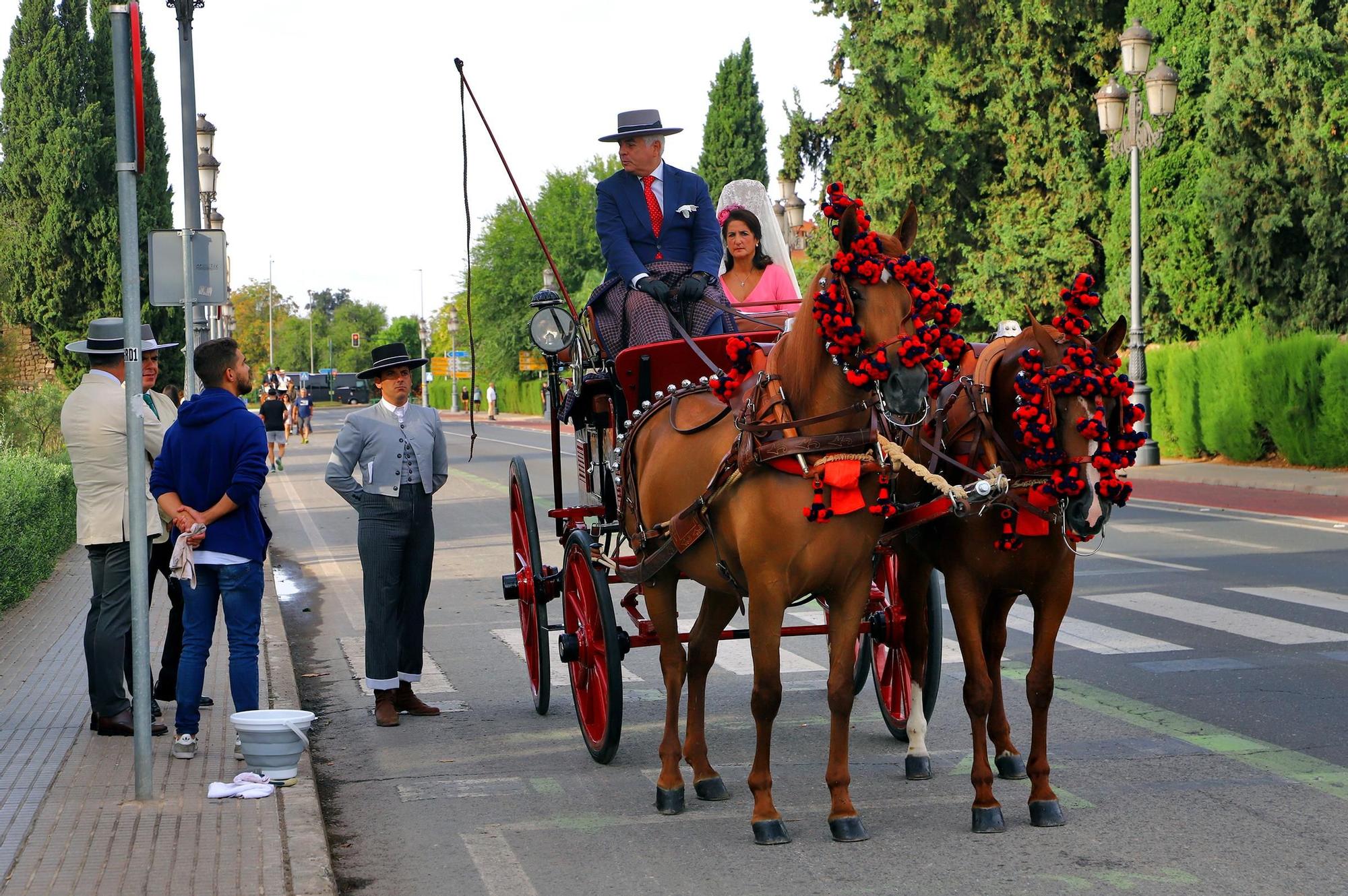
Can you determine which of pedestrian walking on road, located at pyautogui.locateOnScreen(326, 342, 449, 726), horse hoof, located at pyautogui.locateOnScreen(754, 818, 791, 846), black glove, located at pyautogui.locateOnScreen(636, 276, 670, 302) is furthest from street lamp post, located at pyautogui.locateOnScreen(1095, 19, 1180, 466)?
horse hoof, located at pyautogui.locateOnScreen(754, 818, 791, 846)

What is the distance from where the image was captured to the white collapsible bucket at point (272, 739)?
6.24 metres

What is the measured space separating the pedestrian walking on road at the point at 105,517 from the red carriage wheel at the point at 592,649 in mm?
2119

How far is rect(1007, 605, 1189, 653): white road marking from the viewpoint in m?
9.74

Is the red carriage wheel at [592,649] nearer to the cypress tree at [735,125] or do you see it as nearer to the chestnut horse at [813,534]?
the chestnut horse at [813,534]

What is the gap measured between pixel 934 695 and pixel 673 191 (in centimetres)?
295

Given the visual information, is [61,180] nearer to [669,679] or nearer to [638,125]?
[638,125]

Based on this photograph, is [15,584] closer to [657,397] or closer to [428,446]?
[428,446]

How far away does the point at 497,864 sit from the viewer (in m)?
5.59

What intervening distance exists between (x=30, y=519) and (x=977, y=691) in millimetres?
A: 9824

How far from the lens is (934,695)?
23.5 ft

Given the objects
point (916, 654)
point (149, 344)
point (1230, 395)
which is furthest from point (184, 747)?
point (1230, 395)

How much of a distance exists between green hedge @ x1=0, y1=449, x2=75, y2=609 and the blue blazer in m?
6.06

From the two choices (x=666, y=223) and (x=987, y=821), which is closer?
(x=987, y=821)

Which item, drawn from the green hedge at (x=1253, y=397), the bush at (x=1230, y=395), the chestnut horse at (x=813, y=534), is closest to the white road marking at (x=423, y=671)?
the chestnut horse at (x=813, y=534)
